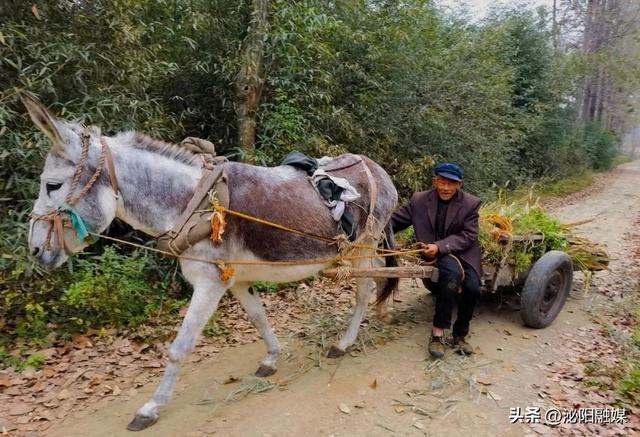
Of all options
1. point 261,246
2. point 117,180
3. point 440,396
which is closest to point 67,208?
point 117,180

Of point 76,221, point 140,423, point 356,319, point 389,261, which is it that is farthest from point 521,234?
point 76,221

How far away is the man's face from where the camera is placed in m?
3.83

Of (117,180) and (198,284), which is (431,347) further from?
(117,180)

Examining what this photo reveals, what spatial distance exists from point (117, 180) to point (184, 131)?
303 cm

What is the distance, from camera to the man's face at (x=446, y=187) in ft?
12.6

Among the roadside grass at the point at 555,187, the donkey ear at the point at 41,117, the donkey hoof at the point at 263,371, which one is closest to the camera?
the donkey ear at the point at 41,117

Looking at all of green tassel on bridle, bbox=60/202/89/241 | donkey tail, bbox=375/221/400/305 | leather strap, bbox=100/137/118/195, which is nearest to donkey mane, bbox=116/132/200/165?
leather strap, bbox=100/137/118/195

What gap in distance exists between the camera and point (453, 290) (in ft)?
12.3

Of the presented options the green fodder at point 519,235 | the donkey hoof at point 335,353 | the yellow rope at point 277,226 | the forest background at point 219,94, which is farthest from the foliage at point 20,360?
the green fodder at point 519,235

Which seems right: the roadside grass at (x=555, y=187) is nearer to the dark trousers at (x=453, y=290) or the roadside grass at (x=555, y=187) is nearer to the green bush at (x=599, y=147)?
the green bush at (x=599, y=147)

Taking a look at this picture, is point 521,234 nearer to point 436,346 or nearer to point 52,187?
point 436,346

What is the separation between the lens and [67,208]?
8.32 ft

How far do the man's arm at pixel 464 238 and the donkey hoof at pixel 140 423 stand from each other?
253 centimetres

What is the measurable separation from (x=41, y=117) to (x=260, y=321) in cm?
209
